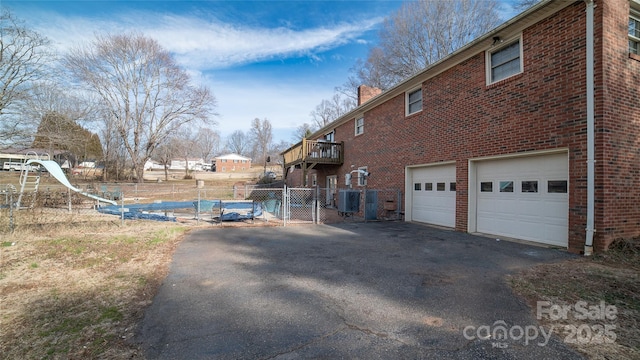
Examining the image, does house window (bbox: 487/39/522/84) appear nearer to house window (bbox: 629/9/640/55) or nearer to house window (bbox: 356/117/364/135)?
house window (bbox: 629/9/640/55)

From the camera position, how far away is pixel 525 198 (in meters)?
7.27

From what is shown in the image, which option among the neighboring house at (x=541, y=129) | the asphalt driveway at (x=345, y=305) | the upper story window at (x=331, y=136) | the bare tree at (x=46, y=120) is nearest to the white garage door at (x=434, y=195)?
the neighboring house at (x=541, y=129)

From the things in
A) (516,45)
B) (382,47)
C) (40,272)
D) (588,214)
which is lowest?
(40,272)

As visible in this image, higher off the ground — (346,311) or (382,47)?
(382,47)

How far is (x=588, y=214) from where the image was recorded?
584cm

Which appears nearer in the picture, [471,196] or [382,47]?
[471,196]

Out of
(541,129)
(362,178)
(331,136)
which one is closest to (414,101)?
(362,178)

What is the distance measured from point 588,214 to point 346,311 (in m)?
5.78

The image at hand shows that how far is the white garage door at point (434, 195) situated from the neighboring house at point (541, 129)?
0.05 meters

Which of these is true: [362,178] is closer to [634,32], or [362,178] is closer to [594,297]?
[634,32]

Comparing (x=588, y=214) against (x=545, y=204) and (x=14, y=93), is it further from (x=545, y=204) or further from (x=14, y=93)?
(x=14, y=93)

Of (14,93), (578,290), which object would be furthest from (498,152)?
(14,93)

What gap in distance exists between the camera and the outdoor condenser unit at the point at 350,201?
12734 millimetres

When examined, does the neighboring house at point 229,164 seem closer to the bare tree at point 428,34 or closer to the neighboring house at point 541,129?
the bare tree at point 428,34
